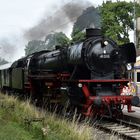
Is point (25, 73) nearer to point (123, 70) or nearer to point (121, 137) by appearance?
point (123, 70)

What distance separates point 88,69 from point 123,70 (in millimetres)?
1616

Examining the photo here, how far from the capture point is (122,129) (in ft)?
49.2

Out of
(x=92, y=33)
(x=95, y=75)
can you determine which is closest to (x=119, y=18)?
(x=92, y=33)

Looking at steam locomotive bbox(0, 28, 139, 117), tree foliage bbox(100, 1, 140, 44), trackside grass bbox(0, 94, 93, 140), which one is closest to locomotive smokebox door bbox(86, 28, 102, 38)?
steam locomotive bbox(0, 28, 139, 117)

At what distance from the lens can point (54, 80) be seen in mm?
20281

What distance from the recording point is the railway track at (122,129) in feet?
44.1

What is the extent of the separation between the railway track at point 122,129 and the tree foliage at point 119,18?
3759cm

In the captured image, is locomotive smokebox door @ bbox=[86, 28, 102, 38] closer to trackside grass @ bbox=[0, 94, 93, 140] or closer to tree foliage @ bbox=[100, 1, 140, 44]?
trackside grass @ bbox=[0, 94, 93, 140]

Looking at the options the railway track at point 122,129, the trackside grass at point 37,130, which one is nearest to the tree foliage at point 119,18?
the railway track at point 122,129

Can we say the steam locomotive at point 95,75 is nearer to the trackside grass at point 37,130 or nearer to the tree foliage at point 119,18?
the trackside grass at point 37,130

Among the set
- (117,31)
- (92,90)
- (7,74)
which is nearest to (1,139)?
(92,90)

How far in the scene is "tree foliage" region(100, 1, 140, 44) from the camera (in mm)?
54547

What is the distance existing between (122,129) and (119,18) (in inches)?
1655

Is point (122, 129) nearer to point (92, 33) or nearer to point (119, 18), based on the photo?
point (92, 33)
